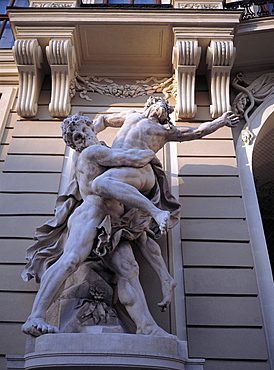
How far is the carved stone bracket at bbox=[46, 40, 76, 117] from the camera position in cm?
615

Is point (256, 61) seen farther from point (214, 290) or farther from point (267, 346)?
point (267, 346)

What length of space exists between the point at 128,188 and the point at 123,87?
306 cm

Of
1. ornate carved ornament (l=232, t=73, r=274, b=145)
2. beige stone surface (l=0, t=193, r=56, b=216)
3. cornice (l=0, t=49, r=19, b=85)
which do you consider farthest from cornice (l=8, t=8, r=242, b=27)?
beige stone surface (l=0, t=193, r=56, b=216)

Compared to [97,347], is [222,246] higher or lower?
higher

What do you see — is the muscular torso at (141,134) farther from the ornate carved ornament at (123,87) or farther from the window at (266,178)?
the window at (266,178)

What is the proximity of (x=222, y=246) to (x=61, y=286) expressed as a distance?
2238 mm

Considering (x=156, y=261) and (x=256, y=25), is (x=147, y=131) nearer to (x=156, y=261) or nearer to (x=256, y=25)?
(x=156, y=261)

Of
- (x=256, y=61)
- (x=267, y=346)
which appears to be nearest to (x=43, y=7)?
(x=256, y=61)

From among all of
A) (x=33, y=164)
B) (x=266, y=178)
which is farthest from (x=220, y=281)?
(x=266, y=178)

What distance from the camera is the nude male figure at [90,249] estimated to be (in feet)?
12.3

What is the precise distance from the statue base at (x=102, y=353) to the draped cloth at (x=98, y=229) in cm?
99

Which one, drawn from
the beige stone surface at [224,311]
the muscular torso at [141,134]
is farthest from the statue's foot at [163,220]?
the beige stone surface at [224,311]

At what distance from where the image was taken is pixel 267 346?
447 cm

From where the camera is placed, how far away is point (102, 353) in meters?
3.26
